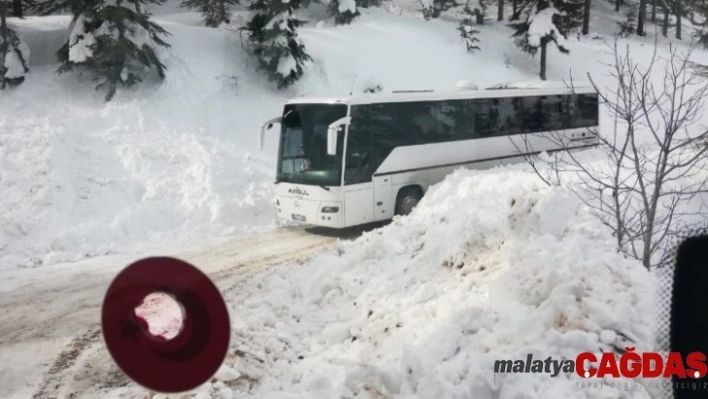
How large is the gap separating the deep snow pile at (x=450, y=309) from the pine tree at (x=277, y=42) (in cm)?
1381

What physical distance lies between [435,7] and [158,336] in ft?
115

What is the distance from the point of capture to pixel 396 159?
1230 centimetres

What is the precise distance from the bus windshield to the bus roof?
18 cm

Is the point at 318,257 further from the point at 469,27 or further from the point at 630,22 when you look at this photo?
the point at 469,27

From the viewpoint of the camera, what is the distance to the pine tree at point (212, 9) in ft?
63.7

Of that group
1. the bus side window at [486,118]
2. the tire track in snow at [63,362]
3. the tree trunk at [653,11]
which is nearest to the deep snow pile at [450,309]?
the tire track in snow at [63,362]

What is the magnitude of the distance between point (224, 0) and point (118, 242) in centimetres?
1081

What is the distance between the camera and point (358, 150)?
11.6 metres

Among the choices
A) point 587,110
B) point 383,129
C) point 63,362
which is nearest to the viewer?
point 63,362

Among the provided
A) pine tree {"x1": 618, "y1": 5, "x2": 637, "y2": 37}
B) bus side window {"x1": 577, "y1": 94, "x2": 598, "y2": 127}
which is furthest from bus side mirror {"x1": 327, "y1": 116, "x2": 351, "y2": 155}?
pine tree {"x1": 618, "y1": 5, "x2": 637, "y2": 37}

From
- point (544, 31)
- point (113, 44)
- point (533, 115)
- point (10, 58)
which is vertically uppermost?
point (544, 31)

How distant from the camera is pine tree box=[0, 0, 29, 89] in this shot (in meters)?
17.8

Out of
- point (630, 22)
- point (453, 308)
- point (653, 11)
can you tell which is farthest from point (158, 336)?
point (630, 22)

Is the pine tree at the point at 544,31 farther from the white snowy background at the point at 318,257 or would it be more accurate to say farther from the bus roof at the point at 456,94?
the bus roof at the point at 456,94
